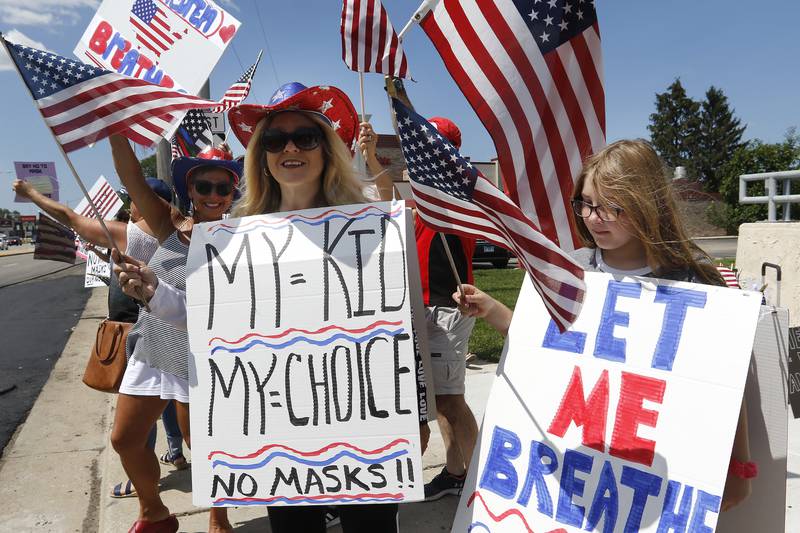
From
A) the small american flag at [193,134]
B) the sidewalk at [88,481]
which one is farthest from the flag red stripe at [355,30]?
the small american flag at [193,134]

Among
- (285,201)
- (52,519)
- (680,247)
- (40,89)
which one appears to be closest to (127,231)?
(40,89)

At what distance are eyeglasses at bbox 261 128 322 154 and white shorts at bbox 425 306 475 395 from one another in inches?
54.3

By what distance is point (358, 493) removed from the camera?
5.89 ft

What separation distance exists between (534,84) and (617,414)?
4.09 ft

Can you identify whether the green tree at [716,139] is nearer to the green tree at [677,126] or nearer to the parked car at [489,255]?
the green tree at [677,126]

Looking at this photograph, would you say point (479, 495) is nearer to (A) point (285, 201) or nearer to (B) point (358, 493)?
(B) point (358, 493)

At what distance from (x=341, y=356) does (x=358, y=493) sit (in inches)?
16.0

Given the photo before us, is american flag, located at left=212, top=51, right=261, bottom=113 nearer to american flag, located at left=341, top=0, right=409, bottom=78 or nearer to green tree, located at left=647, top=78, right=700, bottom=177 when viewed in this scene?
american flag, located at left=341, top=0, right=409, bottom=78

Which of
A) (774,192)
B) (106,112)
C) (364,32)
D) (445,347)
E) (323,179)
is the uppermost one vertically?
(364,32)

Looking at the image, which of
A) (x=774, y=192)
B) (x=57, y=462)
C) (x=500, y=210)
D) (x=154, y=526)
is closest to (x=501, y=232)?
(x=500, y=210)

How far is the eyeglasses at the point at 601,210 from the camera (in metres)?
1.81

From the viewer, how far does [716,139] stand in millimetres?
61781

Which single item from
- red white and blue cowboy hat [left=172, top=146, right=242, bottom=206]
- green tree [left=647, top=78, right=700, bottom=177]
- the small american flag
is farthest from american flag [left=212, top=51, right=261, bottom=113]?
green tree [left=647, top=78, right=700, bottom=177]

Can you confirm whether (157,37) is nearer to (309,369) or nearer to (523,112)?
(523,112)
